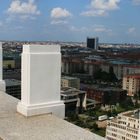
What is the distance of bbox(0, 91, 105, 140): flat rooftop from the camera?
5.35 feet

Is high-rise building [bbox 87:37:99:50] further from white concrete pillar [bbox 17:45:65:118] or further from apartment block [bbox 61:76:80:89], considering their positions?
white concrete pillar [bbox 17:45:65:118]

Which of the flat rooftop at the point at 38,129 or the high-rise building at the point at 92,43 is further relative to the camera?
the high-rise building at the point at 92,43

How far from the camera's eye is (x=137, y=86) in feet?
131

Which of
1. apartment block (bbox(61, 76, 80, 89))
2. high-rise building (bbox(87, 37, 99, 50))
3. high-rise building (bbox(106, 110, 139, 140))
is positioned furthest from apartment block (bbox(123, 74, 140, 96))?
high-rise building (bbox(87, 37, 99, 50))

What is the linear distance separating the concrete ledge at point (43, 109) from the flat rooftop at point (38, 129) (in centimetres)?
3

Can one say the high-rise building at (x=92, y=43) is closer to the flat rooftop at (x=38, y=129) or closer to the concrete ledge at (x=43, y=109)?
the concrete ledge at (x=43, y=109)

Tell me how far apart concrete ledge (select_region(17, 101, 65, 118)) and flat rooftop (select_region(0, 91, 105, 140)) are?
3cm

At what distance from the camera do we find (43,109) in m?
2.02

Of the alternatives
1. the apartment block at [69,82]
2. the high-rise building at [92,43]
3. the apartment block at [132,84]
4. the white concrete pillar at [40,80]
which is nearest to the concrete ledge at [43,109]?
the white concrete pillar at [40,80]

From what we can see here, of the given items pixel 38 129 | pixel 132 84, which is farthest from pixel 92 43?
pixel 38 129

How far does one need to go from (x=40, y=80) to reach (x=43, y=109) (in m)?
0.16

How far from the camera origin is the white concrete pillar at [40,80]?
1.98 meters

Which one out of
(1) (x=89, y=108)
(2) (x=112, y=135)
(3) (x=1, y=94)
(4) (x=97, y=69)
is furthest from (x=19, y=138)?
(4) (x=97, y=69)

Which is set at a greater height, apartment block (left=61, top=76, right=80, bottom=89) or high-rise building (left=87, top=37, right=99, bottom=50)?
high-rise building (left=87, top=37, right=99, bottom=50)
